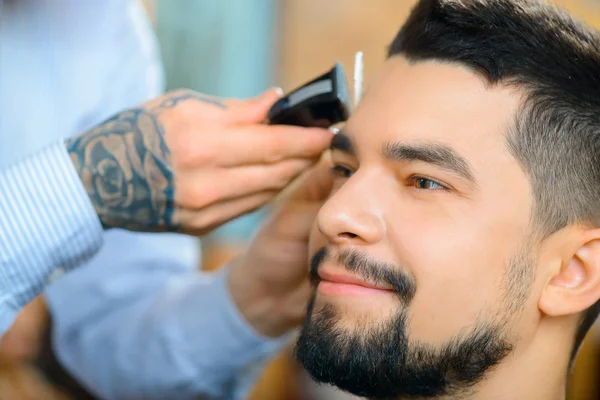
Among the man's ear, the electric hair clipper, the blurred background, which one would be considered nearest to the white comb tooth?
the electric hair clipper

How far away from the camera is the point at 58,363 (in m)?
2.02

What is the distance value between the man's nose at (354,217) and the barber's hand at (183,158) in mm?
159

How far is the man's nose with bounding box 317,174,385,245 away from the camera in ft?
3.61

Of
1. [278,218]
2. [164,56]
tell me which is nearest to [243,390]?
[278,218]

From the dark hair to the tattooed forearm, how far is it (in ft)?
1.49

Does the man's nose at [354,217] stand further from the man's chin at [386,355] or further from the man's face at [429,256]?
the man's chin at [386,355]

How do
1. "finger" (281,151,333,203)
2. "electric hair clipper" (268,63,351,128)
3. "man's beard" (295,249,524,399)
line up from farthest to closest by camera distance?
"finger" (281,151,333,203) → "electric hair clipper" (268,63,351,128) → "man's beard" (295,249,524,399)

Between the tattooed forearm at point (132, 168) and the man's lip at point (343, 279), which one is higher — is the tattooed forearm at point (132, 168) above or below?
above

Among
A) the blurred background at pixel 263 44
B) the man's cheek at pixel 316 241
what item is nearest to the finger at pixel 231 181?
the man's cheek at pixel 316 241

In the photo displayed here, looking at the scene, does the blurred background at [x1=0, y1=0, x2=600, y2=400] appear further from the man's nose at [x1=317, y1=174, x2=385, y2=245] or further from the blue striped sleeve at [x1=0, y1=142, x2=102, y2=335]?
the man's nose at [x1=317, y1=174, x2=385, y2=245]

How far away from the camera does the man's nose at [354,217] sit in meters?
1.10

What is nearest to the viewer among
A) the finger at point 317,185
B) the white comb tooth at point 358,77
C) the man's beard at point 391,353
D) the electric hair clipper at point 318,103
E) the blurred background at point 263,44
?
the man's beard at point 391,353

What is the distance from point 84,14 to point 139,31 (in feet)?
0.47

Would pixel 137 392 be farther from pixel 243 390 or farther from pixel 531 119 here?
pixel 531 119
